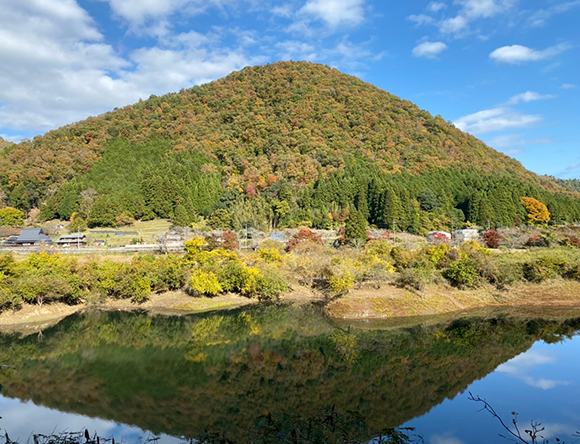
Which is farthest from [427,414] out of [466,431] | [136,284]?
[136,284]

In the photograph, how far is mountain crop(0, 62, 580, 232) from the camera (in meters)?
58.8

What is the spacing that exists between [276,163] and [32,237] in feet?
133

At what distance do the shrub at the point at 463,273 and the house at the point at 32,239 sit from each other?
45.6 m

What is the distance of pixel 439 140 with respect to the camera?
82.2 m

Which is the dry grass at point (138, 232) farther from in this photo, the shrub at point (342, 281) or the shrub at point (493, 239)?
the shrub at point (493, 239)

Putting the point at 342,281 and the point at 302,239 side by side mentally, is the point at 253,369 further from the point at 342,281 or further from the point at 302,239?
the point at 302,239

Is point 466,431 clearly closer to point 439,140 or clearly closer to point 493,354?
point 493,354

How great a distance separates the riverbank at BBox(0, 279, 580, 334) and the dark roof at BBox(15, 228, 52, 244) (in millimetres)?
24535

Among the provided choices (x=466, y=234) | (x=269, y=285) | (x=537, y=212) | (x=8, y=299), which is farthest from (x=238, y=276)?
(x=537, y=212)

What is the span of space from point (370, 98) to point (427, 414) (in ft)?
290

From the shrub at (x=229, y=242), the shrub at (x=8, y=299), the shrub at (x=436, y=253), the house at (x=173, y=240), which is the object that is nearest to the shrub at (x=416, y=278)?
the shrub at (x=436, y=253)

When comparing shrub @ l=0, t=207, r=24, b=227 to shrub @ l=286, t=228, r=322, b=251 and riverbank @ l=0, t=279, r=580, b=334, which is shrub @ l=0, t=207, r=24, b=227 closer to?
riverbank @ l=0, t=279, r=580, b=334

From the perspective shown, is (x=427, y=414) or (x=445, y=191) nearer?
(x=427, y=414)

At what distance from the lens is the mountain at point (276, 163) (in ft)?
193
